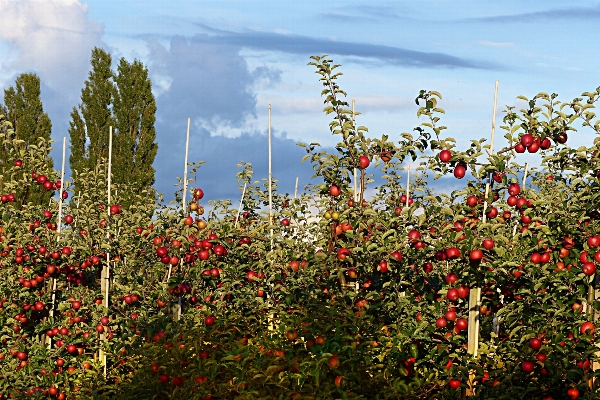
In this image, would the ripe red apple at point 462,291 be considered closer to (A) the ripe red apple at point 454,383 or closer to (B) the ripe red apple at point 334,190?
(A) the ripe red apple at point 454,383

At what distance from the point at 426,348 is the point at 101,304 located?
12.5ft

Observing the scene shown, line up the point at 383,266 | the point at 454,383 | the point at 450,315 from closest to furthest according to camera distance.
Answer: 1. the point at 454,383
2. the point at 450,315
3. the point at 383,266

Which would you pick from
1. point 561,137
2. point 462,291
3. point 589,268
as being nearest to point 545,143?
point 561,137

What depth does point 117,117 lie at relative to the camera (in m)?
21.3

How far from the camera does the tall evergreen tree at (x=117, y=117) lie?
68.5 feet

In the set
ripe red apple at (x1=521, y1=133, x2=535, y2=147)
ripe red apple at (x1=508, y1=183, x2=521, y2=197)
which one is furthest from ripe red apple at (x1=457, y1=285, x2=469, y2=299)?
ripe red apple at (x1=521, y1=133, x2=535, y2=147)

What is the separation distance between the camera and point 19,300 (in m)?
8.34

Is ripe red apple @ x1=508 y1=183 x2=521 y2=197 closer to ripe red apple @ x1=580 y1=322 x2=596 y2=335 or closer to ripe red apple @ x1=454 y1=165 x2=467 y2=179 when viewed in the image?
ripe red apple @ x1=454 y1=165 x2=467 y2=179

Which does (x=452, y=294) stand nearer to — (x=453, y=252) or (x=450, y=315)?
(x=450, y=315)

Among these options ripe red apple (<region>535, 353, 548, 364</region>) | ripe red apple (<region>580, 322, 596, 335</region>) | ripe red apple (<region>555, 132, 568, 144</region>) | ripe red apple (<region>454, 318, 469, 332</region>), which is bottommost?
ripe red apple (<region>535, 353, 548, 364</region>)

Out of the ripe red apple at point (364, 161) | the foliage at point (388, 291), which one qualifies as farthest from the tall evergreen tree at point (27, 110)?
the ripe red apple at point (364, 161)

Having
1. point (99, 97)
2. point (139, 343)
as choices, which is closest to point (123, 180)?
point (99, 97)

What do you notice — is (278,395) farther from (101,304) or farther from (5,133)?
(5,133)

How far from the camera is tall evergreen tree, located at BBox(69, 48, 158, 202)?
20891 mm
